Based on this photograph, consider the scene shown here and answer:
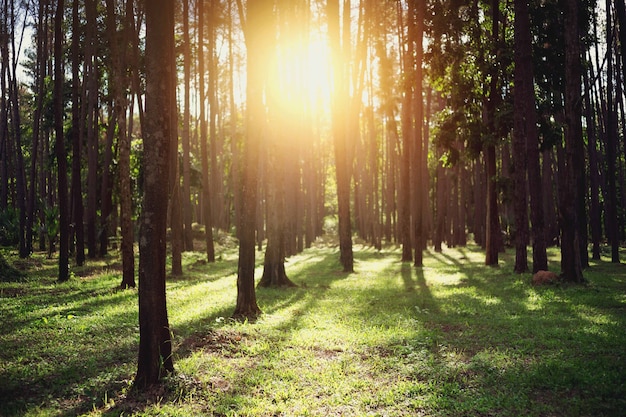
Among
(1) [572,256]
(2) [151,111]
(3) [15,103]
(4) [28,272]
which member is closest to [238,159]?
(3) [15,103]

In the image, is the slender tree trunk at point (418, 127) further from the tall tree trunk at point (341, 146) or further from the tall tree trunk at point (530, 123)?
the tall tree trunk at point (530, 123)

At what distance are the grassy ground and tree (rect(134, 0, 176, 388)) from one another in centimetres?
44

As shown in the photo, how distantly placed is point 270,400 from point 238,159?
2951cm

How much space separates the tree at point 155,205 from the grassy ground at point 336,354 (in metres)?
0.44

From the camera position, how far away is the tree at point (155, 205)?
582 cm

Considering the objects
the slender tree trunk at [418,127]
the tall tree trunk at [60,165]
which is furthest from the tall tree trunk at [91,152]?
the slender tree trunk at [418,127]

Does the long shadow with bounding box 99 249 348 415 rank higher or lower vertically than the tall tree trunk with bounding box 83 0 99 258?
lower

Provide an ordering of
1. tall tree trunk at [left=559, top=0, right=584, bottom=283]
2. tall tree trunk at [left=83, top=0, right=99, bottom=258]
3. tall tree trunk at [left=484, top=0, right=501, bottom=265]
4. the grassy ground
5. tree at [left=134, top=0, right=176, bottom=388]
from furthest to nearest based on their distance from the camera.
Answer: tall tree trunk at [left=83, top=0, right=99, bottom=258], tall tree trunk at [left=484, top=0, right=501, bottom=265], tall tree trunk at [left=559, top=0, right=584, bottom=283], tree at [left=134, top=0, right=176, bottom=388], the grassy ground

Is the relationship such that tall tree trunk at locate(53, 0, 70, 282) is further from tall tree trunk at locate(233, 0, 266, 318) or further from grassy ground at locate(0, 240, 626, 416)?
tall tree trunk at locate(233, 0, 266, 318)

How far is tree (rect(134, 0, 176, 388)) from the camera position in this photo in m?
5.82

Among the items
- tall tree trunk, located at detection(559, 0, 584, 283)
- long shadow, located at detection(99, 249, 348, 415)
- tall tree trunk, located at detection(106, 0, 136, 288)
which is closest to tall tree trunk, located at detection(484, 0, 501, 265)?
tall tree trunk, located at detection(559, 0, 584, 283)

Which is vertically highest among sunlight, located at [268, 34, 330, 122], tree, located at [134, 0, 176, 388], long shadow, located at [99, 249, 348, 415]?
sunlight, located at [268, 34, 330, 122]

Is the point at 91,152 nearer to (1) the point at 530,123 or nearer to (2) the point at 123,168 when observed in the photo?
(2) the point at 123,168

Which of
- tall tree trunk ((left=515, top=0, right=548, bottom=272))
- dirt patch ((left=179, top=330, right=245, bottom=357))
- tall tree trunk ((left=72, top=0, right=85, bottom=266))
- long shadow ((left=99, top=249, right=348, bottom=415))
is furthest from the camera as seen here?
tall tree trunk ((left=72, top=0, right=85, bottom=266))
